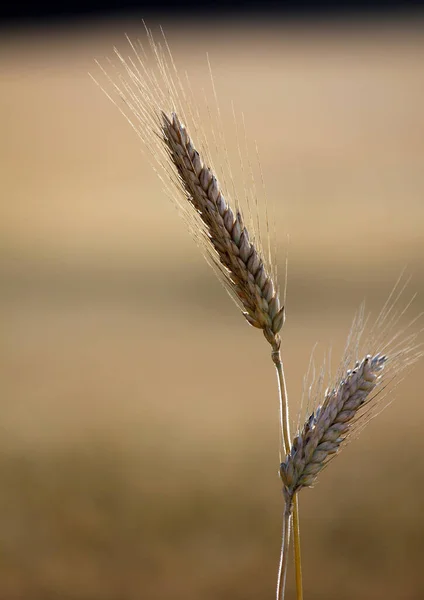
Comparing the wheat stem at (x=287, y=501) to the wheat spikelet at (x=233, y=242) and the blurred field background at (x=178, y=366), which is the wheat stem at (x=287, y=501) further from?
the blurred field background at (x=178, y=366)

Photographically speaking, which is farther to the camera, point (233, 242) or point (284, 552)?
point (233, 242)

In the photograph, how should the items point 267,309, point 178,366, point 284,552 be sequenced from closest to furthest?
point 284,552
point 267,309
point 178,366

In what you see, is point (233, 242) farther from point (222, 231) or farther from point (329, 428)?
point (329, 428)

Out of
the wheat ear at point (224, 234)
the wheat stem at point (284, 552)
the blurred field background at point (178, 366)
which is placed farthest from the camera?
the blurred field background at point (178, 366)

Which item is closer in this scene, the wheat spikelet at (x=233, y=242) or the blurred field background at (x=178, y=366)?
the wheat spikelet at (x=233, y=242)

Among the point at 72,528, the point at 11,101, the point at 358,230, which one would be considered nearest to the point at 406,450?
the point at 72,528

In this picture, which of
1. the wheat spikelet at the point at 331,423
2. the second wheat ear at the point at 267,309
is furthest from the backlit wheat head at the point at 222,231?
the wheat spikelet at the point at 331,423

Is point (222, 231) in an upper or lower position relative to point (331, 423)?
upper

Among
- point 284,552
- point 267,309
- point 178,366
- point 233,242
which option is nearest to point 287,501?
point 284,552

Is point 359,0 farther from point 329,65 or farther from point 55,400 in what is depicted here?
point 55,400

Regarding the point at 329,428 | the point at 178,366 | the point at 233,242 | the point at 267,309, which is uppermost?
the point at 178,366

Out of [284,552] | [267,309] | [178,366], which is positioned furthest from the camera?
[178,366]
